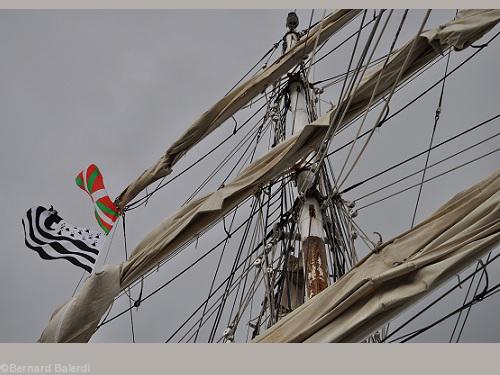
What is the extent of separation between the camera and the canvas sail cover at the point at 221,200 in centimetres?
475

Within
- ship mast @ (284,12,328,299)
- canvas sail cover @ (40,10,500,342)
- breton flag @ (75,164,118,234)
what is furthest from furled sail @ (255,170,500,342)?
breton flag @ (75,164,118,234)

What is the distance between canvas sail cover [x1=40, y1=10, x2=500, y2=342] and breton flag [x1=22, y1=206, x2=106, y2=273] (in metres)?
0.39

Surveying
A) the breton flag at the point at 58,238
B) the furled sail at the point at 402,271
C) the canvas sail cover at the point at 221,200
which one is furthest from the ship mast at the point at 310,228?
the breton flag at the point at 58,238

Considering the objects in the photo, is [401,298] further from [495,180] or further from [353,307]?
[495,180]

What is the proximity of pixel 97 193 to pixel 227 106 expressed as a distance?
2196mm

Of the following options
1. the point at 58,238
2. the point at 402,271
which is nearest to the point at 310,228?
the point at 58,238

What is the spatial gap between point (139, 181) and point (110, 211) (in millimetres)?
1411

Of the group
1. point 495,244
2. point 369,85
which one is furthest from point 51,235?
point 495,244

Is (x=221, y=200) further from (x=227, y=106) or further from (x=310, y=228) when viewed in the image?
(x=227, y=106)

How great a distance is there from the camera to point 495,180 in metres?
3.72

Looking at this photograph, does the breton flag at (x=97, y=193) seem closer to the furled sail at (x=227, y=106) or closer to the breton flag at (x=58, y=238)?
the breton flag at (x=58, y=238)

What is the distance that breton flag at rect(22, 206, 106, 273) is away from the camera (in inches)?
229

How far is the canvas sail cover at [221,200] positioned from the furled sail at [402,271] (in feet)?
4.86

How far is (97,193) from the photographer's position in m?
6.72
